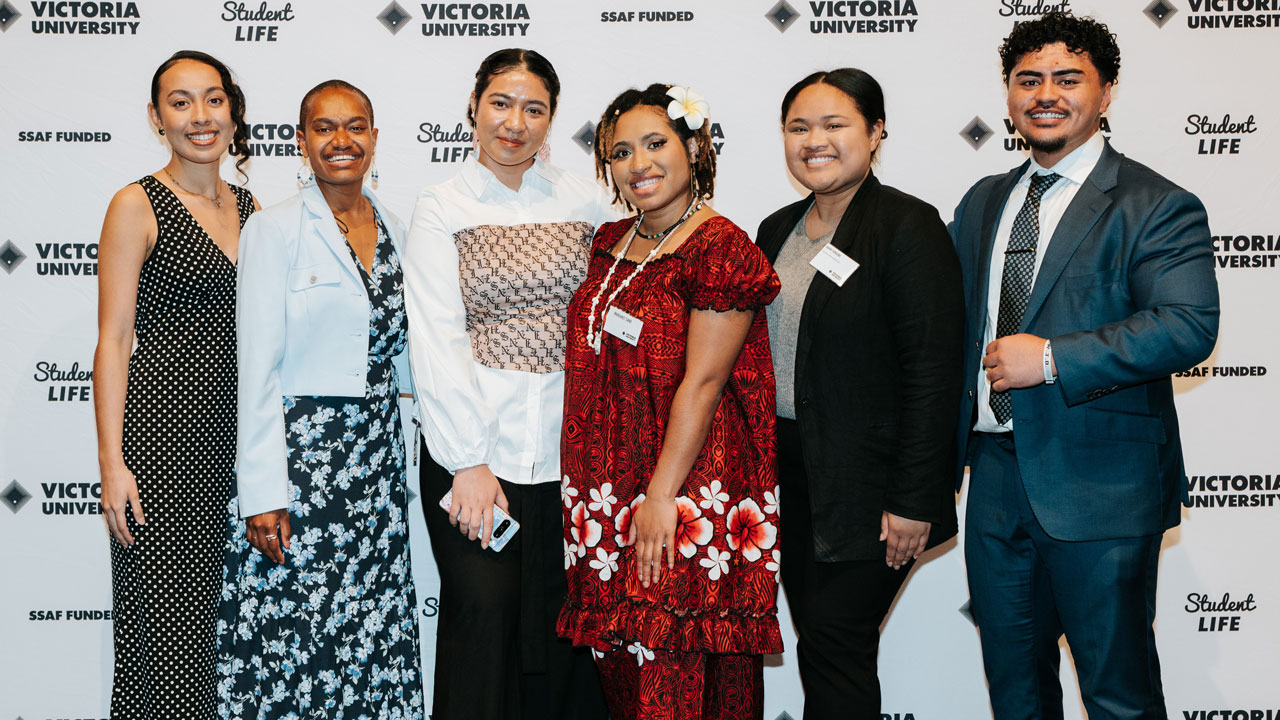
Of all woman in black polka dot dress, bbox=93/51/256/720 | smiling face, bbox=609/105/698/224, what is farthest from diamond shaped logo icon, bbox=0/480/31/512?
smiling face, bbox=609/105/698/224

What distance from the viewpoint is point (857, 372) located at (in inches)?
86.2

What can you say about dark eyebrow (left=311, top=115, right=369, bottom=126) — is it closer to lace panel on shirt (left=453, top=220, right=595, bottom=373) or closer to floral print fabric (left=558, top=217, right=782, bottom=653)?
lace panel on shirt (left=453, top=220, right=595, bottom=373)

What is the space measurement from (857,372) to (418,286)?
1128 mm

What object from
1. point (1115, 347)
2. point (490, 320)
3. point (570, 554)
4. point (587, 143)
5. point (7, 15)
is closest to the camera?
point (1115, 347)

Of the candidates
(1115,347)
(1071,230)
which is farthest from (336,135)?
(1115,347)

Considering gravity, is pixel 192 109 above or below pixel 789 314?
above

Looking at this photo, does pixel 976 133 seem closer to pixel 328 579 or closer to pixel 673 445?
pixel 673 445

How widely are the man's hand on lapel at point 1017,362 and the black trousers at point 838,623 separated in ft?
1.62

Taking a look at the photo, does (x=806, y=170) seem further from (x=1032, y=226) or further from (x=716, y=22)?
(x=716, y=22)

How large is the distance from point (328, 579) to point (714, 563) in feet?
3.48

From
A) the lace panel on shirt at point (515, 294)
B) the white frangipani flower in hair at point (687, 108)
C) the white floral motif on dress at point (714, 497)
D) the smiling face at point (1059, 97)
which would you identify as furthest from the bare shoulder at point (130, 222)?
the smiling face at point (1059, 97)

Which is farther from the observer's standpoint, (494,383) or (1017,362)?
(494,383)

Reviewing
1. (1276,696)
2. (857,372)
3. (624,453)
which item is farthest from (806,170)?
(1276,696)

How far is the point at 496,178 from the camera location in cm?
243
